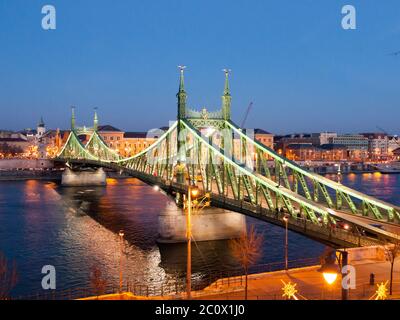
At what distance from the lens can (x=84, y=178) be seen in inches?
4345

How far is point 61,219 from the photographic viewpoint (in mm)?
59375

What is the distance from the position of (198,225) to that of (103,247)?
864cm

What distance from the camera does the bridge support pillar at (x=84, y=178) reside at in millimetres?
109125

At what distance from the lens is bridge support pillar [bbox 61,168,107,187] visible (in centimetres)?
10912

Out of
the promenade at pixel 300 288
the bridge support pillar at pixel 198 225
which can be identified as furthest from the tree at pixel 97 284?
the bridge support pillar at pixel 198 225

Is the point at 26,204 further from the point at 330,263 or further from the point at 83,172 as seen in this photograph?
the point at 330,263

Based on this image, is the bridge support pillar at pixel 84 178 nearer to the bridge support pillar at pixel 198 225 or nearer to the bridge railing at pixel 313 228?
the bridge support pillar at pixel 198 225

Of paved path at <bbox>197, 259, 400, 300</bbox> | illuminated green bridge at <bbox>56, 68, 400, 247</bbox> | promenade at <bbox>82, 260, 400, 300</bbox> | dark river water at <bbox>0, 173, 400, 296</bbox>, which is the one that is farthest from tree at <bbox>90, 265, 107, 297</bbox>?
illuminated green bridge at <bbox>56, 68, 400, 247</bbox>

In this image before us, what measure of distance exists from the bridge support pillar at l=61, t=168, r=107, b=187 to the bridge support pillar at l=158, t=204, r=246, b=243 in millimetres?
67258

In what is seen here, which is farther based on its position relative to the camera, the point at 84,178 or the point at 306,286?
the point at 84,178

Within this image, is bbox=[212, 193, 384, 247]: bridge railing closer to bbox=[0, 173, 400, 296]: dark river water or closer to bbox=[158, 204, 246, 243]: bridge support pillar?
bbox=[0, 173, 400, 296]: dark river water

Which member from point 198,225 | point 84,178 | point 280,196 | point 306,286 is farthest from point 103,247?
point 84,178

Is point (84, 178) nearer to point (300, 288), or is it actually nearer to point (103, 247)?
point (103, 247)
